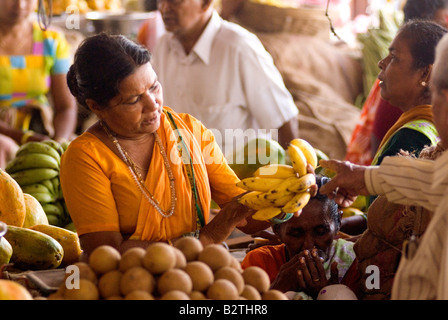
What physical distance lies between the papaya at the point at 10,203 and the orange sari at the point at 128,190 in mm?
388

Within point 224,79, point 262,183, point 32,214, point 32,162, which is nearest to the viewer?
point 262,183

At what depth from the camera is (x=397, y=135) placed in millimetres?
2477

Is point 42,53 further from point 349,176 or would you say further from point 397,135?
point 349,176

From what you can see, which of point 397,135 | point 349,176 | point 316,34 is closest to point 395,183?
point 349,176

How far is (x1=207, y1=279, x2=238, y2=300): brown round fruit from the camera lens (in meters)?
1.56

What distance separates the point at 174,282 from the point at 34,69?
3492 millimetres

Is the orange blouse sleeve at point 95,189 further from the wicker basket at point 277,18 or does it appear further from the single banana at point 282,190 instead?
the wicker basket at point 277,18

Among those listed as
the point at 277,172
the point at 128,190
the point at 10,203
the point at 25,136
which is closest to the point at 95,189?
the point at 128,190

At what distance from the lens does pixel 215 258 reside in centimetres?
168

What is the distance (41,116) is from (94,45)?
261cm

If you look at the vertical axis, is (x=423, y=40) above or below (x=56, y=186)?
above

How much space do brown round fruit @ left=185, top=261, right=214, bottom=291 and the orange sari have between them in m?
0.63

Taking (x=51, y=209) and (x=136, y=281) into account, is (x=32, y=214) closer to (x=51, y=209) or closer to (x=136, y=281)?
(x=51, y=209)

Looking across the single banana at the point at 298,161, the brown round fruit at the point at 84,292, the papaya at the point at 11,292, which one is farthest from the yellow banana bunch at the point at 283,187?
the papaya at the point at 11,292
